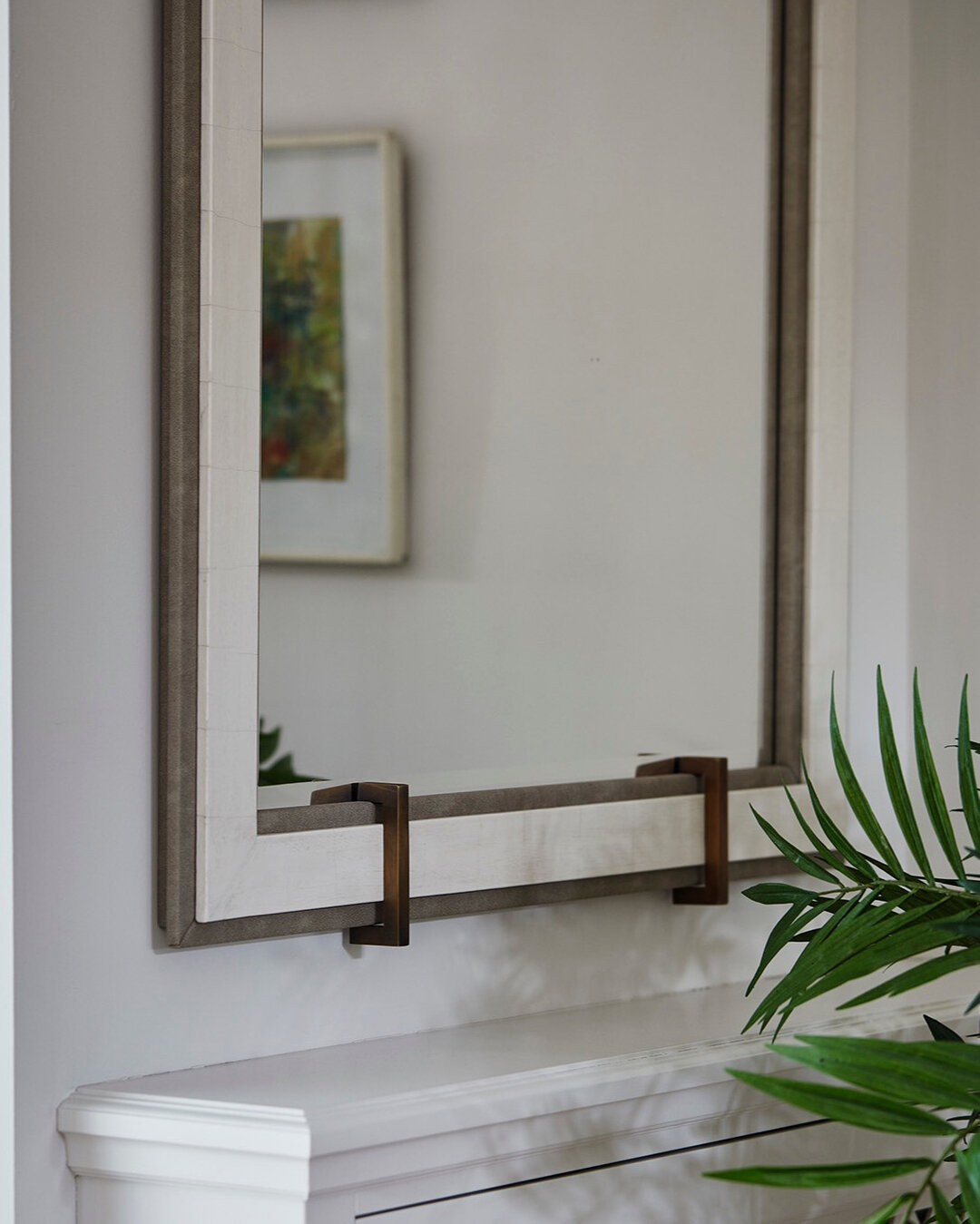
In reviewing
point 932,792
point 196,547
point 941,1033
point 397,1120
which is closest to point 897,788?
point 932,792

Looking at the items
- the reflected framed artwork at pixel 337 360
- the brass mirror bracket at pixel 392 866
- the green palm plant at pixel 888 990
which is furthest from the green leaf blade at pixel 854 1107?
the reflected framed artwork at pixel 337 360

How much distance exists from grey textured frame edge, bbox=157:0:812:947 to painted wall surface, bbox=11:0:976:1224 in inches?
0.7

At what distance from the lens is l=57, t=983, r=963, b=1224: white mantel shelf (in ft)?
2.80

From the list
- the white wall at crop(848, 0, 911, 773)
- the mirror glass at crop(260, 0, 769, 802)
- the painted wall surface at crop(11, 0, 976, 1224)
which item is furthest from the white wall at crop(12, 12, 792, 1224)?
the white wall at crop(848, 0, 911, 773)

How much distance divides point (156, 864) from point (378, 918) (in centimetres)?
17

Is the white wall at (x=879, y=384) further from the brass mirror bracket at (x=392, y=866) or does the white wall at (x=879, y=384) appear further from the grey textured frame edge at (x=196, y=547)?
the brass mirror bracket at (x=392, y=866)

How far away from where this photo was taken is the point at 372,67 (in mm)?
1087

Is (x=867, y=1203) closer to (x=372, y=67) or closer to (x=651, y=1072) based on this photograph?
(x=651, y=1072)

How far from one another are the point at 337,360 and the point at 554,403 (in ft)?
0.61

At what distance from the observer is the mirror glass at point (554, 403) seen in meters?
1.08

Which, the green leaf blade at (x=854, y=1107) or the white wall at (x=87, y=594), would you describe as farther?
the white wall at (x=87, y=594)

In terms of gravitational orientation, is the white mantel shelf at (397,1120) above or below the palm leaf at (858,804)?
below

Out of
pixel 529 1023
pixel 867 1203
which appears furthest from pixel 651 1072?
pixel 867 1203

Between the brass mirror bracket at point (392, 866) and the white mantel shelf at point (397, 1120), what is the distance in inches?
3.3
